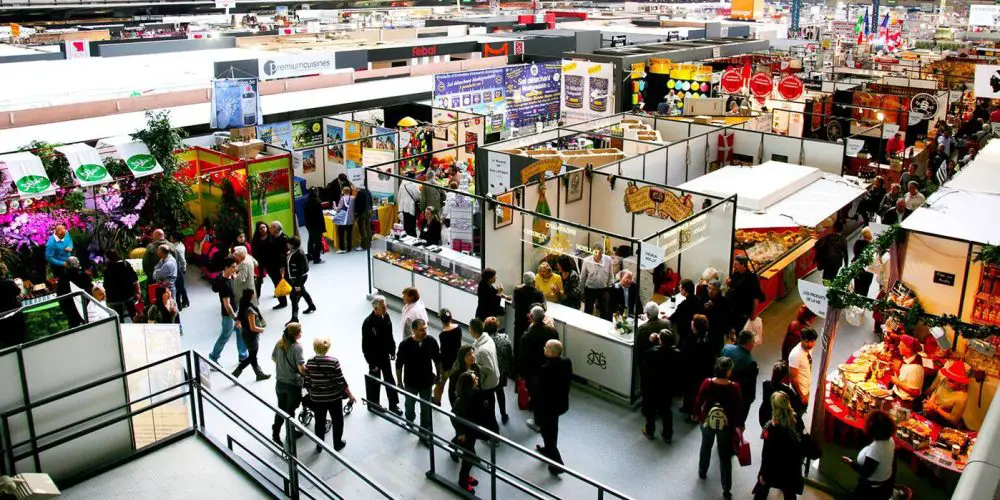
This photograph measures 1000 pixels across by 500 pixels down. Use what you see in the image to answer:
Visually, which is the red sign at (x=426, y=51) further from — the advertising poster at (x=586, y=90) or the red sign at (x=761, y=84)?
the red sign at (x=761, y=84)

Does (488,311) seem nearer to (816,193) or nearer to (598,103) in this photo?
(816,193)

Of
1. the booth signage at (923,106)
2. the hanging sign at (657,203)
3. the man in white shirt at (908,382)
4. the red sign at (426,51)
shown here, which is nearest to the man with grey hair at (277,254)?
the hanging sign at (657,203)

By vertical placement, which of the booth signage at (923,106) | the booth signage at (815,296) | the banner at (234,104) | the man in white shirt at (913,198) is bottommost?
the man in white shirt at (913,198)

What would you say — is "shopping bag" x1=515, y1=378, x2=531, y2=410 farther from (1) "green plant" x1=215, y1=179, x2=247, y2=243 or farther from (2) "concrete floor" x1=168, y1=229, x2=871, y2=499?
(1) "green plant" x1=215, y1=179, x2=247, y2=243

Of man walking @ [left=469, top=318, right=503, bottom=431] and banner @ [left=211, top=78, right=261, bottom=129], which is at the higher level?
banner @ [left=211, top=78, right=261, bottom=129]

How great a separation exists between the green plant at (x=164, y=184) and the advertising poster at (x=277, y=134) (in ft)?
10.9

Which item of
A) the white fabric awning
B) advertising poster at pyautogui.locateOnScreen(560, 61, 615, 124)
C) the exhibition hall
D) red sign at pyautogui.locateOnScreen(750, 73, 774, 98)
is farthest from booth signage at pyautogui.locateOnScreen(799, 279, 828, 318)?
advertising poster at pyautogui.locateOnScreen(560, 61, 615, 124)

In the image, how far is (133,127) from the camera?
1280cm

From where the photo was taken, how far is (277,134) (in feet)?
49.4

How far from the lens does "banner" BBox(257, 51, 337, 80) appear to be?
51.7ft

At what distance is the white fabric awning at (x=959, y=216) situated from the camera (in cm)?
759

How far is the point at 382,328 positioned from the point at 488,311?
142 centimetres

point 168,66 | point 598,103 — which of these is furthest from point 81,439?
point 598,103

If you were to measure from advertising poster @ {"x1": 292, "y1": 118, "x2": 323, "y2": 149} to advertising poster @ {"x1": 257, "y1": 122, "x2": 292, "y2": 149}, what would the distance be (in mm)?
135
